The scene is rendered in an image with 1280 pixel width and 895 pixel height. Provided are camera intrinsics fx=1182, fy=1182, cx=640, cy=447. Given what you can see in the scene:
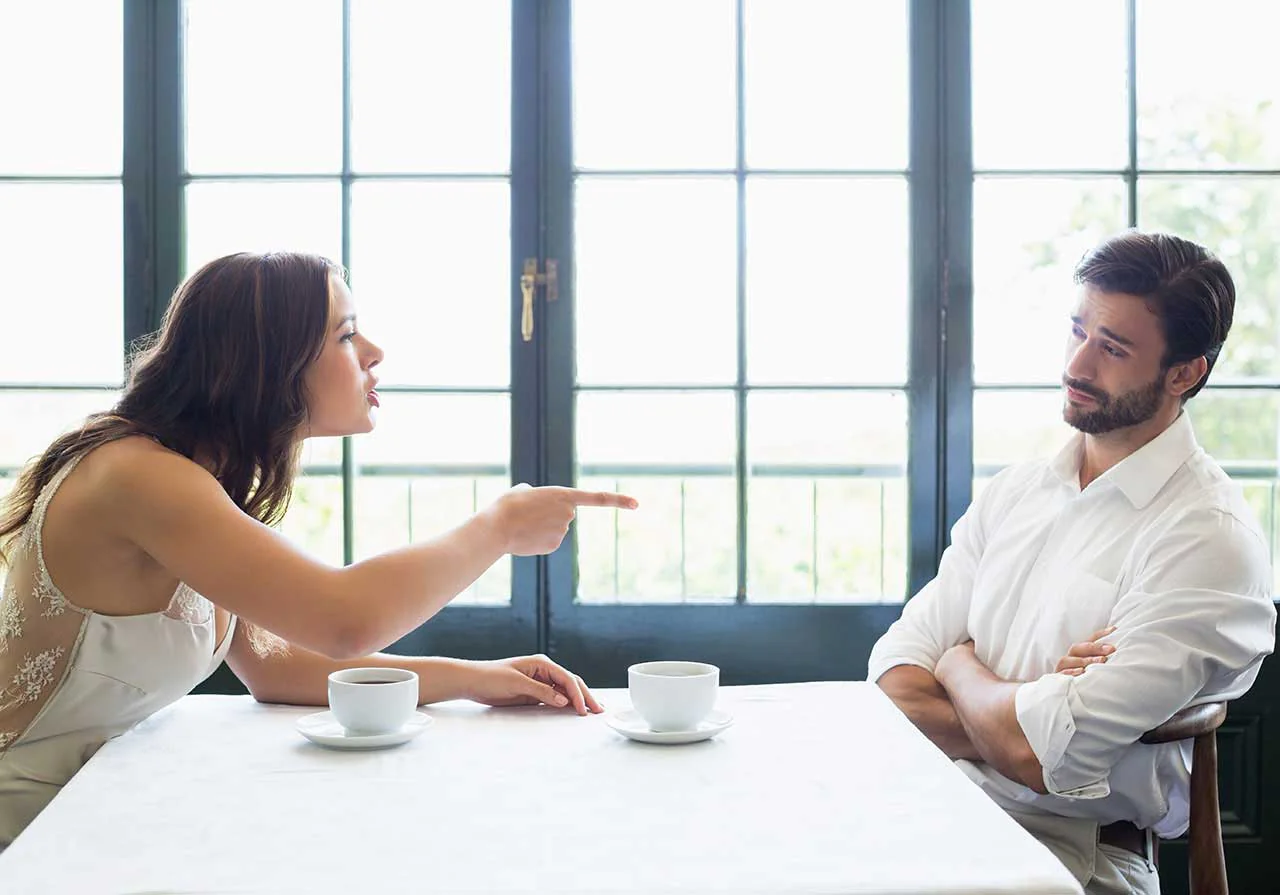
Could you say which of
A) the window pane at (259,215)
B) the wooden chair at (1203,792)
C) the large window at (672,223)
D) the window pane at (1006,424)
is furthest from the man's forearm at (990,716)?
the window pane at (259,215)

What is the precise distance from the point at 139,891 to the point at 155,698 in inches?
21.9

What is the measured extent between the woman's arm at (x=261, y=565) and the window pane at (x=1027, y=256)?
5.05 ft

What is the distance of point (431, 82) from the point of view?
2572 mm

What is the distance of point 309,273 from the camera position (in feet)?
5.27

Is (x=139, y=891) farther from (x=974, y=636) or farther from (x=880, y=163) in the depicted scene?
(x=880, y=163)

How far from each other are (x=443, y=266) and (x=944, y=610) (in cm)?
129

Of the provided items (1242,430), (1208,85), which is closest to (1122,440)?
(1242,430)

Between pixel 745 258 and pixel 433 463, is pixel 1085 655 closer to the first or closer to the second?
pixel 745 258

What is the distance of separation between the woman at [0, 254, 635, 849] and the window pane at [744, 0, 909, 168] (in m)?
1.24

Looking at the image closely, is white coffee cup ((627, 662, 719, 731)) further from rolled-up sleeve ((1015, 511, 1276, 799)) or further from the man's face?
the man's face

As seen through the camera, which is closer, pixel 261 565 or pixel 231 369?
pixel 261 565

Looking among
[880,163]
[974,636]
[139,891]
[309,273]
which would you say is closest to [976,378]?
[880,163]

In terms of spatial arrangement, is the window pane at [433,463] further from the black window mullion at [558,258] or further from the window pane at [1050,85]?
the window pane at [1050,85]

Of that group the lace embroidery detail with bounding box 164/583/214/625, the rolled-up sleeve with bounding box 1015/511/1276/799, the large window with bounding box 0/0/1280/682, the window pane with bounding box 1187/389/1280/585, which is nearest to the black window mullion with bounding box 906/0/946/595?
the large window with bounding box 0/0/1280/682
